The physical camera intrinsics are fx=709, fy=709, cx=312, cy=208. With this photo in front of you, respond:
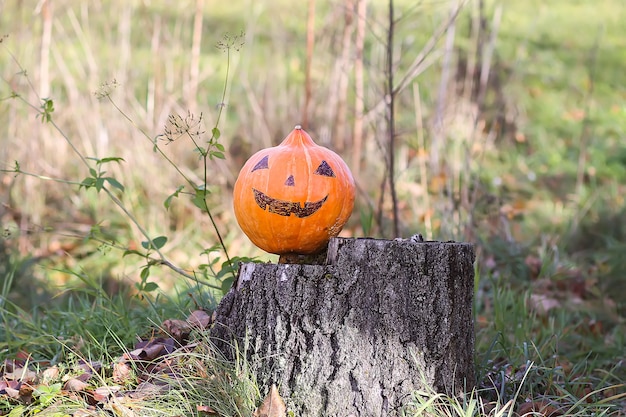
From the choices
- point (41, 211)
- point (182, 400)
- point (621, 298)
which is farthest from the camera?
point (41, 211)

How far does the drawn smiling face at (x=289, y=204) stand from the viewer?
2.41 metres

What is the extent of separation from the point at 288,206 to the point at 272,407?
0.66 m

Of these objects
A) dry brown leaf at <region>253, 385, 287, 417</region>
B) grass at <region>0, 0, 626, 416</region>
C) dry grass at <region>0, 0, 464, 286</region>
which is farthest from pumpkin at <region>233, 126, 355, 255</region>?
dry grass at <region>0, 0, 464, 286</region>

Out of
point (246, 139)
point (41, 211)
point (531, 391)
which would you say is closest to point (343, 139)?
point (246, 139)

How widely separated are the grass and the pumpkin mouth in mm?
406

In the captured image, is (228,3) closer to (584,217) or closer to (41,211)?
(41,211)

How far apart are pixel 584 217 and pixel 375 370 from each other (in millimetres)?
3692

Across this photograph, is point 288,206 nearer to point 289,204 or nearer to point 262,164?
point 289,204

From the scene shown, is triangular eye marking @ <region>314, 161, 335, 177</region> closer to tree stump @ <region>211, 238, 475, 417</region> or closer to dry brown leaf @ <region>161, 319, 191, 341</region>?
tree stump @ <region>211, 238, 475, 417</region>

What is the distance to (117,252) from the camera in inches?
203

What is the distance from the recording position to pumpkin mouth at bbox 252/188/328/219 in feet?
7.91

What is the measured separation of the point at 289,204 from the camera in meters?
2.41

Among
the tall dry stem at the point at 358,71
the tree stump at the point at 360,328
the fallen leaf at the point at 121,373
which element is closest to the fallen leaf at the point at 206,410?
the tree stump at the point at 360,328

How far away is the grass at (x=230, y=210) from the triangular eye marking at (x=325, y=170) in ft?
1.60
